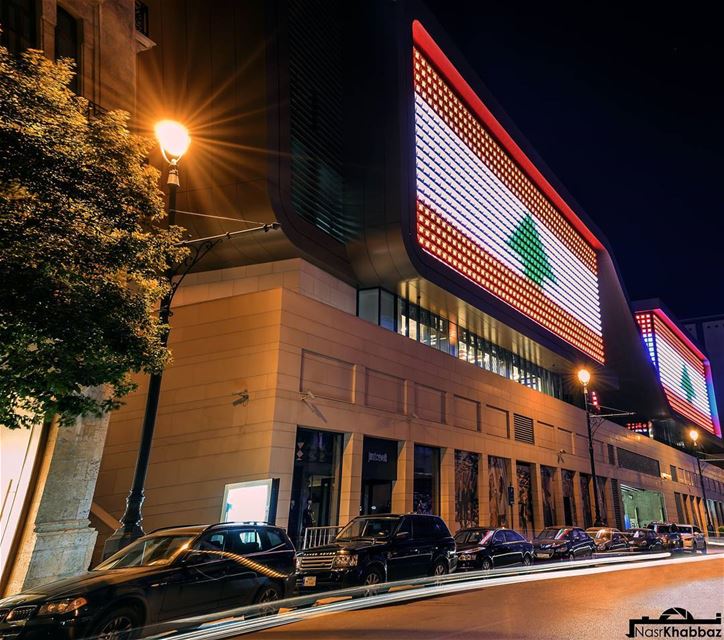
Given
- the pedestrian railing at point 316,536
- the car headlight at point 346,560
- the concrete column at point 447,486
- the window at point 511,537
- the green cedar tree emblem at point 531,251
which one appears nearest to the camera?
the car headlight at point 346,560

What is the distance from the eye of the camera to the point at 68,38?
17953mm

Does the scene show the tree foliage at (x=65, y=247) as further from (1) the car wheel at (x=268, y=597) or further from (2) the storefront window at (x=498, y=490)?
(2) the storefront window at (x=498, y=490)

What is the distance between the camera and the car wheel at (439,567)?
47.2ft

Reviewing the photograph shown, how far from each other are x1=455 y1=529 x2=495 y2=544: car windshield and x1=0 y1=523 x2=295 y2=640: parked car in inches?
335

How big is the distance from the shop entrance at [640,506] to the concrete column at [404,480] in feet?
118

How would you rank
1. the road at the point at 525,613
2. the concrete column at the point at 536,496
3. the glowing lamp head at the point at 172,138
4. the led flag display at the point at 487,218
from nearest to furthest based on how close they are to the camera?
the road at the point at 525,613
the glowing lamp head at the point at 172,138
the led flag display at the point at 487,218
the concrete column at the point at 536,496

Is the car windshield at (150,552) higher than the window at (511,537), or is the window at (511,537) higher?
the window at (511,537)

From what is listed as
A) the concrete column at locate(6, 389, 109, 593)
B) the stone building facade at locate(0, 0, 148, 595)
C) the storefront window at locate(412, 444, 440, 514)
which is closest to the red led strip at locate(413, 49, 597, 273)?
the storefront window at locate(412, 444, 440, 514)

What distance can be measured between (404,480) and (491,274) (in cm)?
1545

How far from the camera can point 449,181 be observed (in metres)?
32.8

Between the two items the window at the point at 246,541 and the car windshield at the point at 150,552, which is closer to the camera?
the car windshield at the point at 150,552

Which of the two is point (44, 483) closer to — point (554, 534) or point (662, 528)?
point (554, 534)

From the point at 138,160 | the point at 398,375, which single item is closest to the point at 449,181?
the point at 398,375

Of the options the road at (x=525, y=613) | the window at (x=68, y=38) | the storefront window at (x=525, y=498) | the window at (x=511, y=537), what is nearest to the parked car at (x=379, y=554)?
the road at (x=525, y=613)
